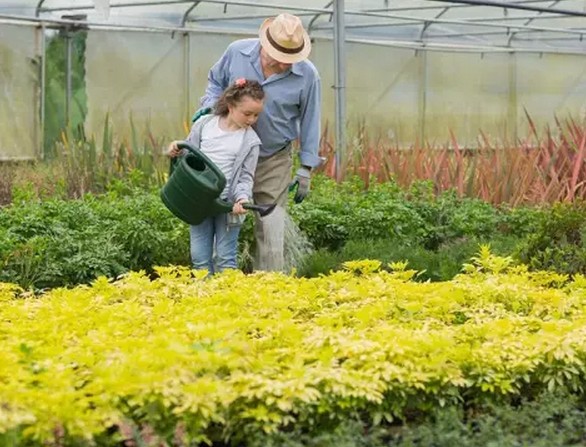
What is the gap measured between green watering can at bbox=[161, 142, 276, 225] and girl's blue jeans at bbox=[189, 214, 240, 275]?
0.37ft

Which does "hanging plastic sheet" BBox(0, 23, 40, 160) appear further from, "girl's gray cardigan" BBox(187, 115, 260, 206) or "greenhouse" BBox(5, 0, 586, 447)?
"girl's gray cardigan" BBox(187, 115, 260, 206)

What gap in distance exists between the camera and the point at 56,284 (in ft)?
26.1

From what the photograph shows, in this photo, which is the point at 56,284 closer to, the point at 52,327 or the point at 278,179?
the point at 278,179

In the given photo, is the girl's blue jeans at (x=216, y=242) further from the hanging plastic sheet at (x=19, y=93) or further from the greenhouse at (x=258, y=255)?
the hanging plastic sheet at (x=19, y=93)

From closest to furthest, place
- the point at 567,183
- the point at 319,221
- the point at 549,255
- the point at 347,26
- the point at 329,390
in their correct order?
the point at 329,390, the point at 549,255, the point at 319,221, the point at 567,183, the point at 347,26

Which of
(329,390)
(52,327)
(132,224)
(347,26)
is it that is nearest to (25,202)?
(132,224)

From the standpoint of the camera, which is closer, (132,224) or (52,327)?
(52,327)

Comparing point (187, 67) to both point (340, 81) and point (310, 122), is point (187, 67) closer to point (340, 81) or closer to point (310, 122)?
point (340, 81)

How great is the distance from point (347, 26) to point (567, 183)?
25.2ft

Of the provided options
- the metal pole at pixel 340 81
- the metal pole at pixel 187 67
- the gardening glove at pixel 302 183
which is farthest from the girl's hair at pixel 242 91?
the metal pole at pixel 187 67

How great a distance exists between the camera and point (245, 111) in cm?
745

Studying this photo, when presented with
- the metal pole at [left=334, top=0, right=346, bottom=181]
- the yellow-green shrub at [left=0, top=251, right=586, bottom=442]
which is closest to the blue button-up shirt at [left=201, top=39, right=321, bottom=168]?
the yellow-green shrub at [left=0, top=251, right=586, bottom=442]

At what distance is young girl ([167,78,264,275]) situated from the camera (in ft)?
24.4

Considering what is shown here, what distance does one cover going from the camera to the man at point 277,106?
7762 mm
